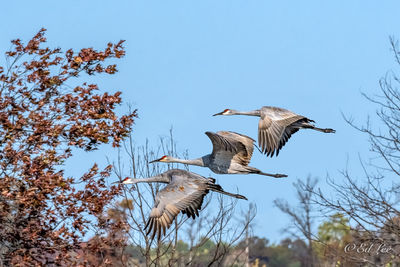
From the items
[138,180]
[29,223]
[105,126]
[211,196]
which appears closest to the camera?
[29,223]

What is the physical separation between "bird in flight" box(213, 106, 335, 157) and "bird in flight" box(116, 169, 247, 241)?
155 cm

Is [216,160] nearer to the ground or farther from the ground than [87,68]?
nearer to the ground

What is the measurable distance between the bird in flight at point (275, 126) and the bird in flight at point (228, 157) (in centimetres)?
63

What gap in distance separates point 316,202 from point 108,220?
4834 millimetres

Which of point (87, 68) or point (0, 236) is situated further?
point (87, 68)

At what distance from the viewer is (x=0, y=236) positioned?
13875 mm

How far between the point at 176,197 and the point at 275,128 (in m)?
3.14

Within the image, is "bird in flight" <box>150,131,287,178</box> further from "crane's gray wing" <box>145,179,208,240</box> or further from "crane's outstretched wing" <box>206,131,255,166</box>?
"crane's gray wing" <box>145,179,208,240</box>

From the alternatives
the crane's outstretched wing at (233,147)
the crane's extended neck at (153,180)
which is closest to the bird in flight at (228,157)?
the crane's outstretched wing at (233,147)

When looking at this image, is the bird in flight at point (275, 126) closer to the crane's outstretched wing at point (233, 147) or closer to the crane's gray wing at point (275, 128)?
the crane's gray wing at point (275, 128)

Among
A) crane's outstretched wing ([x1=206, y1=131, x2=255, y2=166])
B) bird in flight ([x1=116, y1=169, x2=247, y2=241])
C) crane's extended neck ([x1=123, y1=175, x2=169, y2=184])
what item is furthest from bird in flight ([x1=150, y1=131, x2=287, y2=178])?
bird in flight ([x1=116, y1=169, x2=247, y2=241])

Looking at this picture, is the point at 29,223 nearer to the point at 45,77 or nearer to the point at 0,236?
the point at 0,236

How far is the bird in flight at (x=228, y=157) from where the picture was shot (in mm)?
16812

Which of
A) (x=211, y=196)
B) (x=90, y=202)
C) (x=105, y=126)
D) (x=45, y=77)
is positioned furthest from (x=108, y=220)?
(x=211, y=196)
